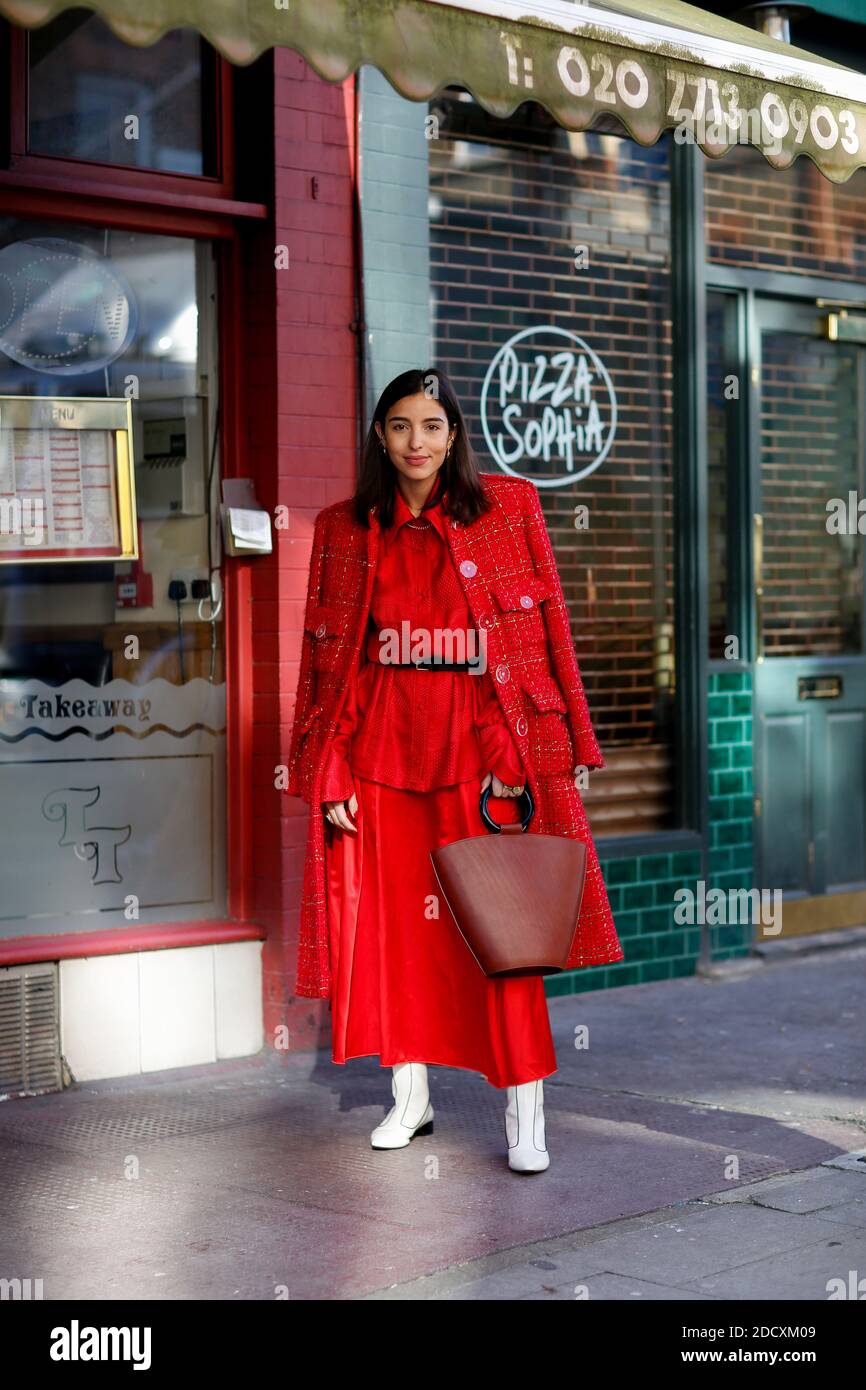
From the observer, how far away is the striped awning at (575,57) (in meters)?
4.27

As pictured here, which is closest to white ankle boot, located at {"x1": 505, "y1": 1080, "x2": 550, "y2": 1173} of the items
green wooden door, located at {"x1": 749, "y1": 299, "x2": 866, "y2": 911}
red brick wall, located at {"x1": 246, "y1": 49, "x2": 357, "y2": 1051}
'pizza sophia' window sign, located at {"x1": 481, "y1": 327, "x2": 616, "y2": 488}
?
red brick wall, located at {"x1": 246, "y1": 49, "x2": 357, "y2": 1051}

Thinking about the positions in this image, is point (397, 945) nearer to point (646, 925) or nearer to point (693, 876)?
point (646, 925)

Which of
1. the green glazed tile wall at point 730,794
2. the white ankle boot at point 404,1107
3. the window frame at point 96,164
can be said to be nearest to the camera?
the white ankle boot at point 404,1107

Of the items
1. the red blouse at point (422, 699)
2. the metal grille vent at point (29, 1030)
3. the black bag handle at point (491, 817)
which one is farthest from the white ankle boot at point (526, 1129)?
the metal grille vent at point (29, 1030)

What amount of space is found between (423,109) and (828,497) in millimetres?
2919

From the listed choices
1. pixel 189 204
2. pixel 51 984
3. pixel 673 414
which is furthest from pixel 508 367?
pixel 51 984

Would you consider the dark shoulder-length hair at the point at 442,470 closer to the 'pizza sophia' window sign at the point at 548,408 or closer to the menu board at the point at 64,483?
the menu board at the point at 64,483

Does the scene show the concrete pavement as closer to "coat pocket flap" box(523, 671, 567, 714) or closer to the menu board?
"coat pocket flap" box(523, 671, 567, 714)

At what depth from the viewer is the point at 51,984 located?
19.6 ft

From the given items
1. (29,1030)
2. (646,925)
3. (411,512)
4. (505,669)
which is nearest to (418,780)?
(505,669)

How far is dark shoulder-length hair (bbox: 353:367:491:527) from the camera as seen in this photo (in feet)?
16.5

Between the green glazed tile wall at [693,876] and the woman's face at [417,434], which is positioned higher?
the woman's face at [417,434]

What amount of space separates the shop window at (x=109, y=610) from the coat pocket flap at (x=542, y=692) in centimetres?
177
